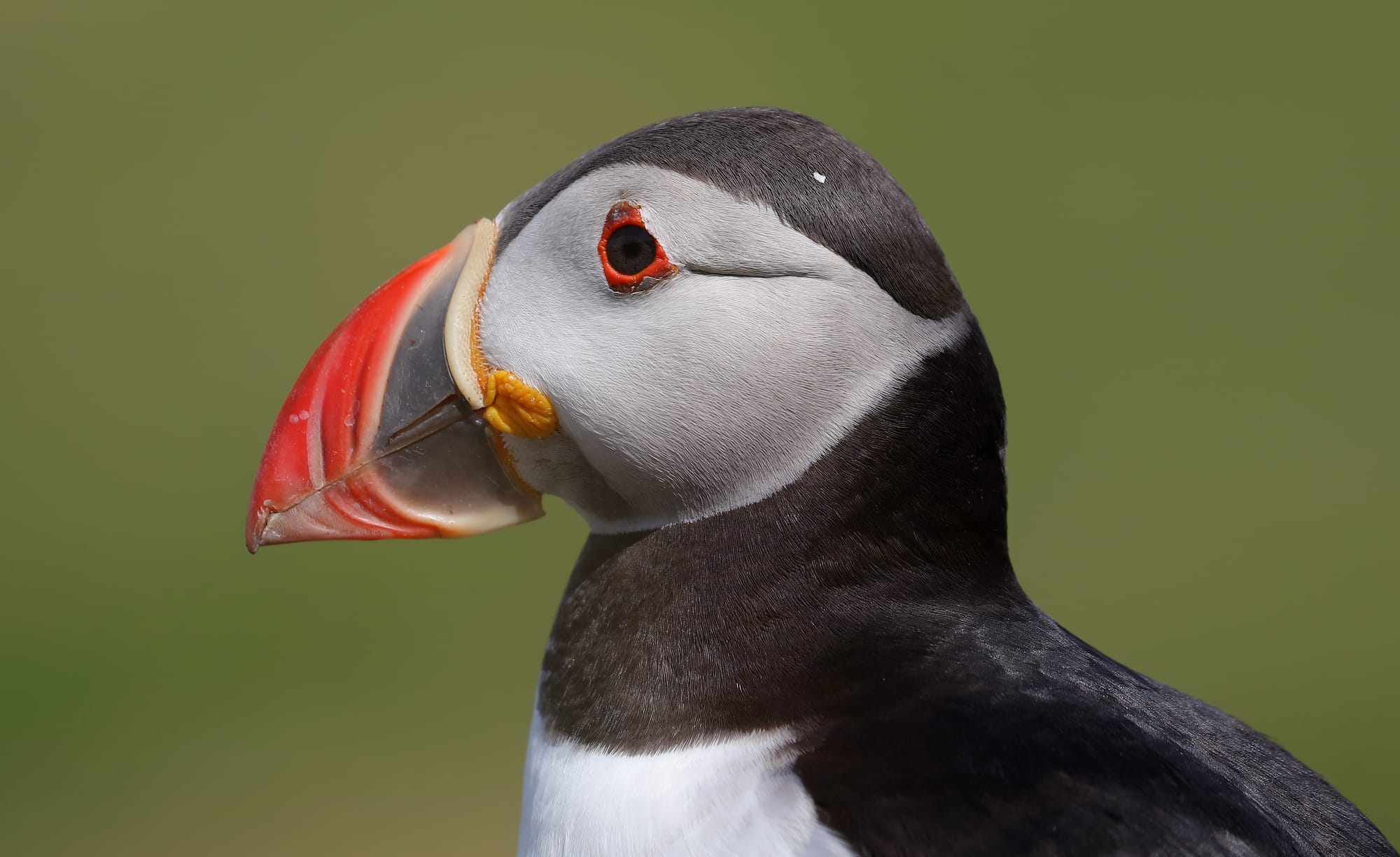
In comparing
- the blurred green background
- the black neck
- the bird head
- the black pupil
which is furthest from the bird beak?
the blurred green background

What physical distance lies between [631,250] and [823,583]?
18.4 inches

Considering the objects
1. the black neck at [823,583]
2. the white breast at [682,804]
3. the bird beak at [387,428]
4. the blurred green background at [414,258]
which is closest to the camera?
the white breast at [682,804]

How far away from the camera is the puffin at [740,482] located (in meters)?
1.63

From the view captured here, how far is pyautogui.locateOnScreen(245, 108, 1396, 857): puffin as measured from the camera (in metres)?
1.63

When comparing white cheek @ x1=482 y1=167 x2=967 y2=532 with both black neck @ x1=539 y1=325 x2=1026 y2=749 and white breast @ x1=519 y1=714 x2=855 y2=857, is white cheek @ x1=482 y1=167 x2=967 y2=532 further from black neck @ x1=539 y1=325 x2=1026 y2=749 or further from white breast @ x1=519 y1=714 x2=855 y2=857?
white breast @ x1=519 y1=714 x2=855 y2=857

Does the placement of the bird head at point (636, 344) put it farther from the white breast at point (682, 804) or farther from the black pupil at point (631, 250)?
the white breast at point (682, 804)

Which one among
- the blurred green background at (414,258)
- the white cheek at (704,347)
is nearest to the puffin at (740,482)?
the white cheek at (704,347)

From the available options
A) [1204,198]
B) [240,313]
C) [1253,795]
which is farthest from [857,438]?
[1204,198]

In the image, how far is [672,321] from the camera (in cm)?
176

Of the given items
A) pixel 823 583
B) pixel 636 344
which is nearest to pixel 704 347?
pixel 636 344

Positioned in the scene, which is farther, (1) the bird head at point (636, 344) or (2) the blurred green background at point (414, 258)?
(2) the blurred green background at point (414, 258)

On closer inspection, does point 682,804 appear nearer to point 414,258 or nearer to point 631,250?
point 631,250

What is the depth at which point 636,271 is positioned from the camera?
1.77 metres

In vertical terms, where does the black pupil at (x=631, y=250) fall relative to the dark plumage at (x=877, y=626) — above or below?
above
